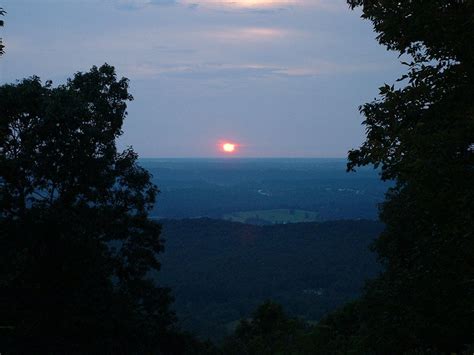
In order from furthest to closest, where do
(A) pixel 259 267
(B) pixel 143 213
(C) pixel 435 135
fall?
(A) pixel 259 267, (B) pixel 143 213, (C) pixel 435 135

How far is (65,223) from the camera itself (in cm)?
1981

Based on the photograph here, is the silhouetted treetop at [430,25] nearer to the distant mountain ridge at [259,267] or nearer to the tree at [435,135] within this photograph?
the tree at [435,135]

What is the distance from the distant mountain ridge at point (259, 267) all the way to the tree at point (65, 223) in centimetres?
7139

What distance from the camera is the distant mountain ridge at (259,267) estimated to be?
12238cm

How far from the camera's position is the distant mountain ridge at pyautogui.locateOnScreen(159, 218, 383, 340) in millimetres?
122375

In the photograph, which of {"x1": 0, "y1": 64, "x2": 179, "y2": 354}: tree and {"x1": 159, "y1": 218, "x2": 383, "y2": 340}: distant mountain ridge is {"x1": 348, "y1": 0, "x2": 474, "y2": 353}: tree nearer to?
{"x1": 0, "y1": 64, "x2": 179, "y2": 354}: tree

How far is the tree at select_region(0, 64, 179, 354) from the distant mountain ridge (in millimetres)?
71392

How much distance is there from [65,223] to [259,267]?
143 metres

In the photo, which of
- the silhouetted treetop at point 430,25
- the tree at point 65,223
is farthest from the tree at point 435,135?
the tree at point 65,223

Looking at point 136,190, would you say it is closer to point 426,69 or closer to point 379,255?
point 379,255

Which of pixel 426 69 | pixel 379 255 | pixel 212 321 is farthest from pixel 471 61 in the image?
pixel 212 321

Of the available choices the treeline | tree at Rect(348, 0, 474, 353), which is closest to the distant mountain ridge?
the treeline

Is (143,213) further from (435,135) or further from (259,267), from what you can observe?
(259,267)

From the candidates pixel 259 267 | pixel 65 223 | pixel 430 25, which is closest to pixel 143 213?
pixel 65 223
